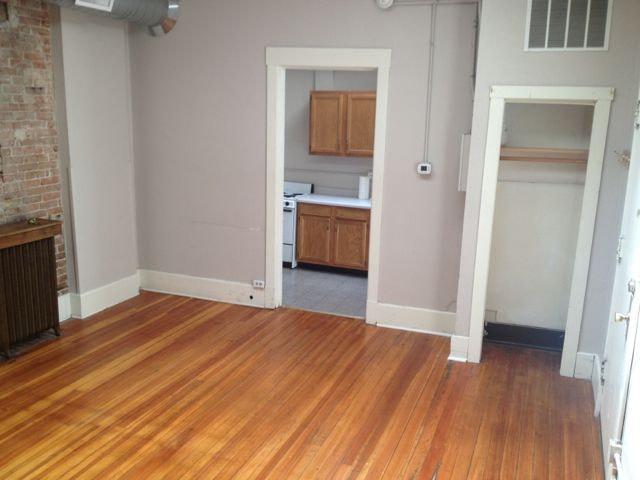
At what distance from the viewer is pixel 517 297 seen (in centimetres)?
470

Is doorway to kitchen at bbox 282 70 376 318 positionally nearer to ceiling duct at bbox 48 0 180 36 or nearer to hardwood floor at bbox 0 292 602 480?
hardwood floor at bbox 0 292 602 480

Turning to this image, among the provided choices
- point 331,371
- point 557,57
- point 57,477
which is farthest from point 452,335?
point 57,477

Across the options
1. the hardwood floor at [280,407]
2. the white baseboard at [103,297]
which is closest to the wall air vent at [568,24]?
the hardwood floor at [280,407]

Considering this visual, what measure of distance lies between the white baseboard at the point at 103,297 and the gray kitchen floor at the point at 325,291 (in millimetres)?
1449

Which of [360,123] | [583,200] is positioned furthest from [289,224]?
[583,200]

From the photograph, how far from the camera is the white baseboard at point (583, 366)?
4074 mm

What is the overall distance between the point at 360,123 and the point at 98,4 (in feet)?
10.4

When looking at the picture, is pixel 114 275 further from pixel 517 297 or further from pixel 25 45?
pixel 517 297

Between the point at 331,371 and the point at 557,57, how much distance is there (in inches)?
103

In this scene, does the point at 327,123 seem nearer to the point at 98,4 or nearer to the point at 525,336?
the point at 98,4

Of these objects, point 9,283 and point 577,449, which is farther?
point 9,283

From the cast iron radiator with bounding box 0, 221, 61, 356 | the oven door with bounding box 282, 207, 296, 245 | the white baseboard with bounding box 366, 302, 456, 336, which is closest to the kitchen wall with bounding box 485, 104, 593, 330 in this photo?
the white baseboard with bounding box 366, 302, 456, 336

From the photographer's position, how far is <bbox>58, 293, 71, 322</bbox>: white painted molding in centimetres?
480

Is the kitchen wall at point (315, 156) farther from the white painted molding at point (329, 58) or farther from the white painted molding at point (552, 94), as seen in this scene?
the white painted molding at point (552, 94)
